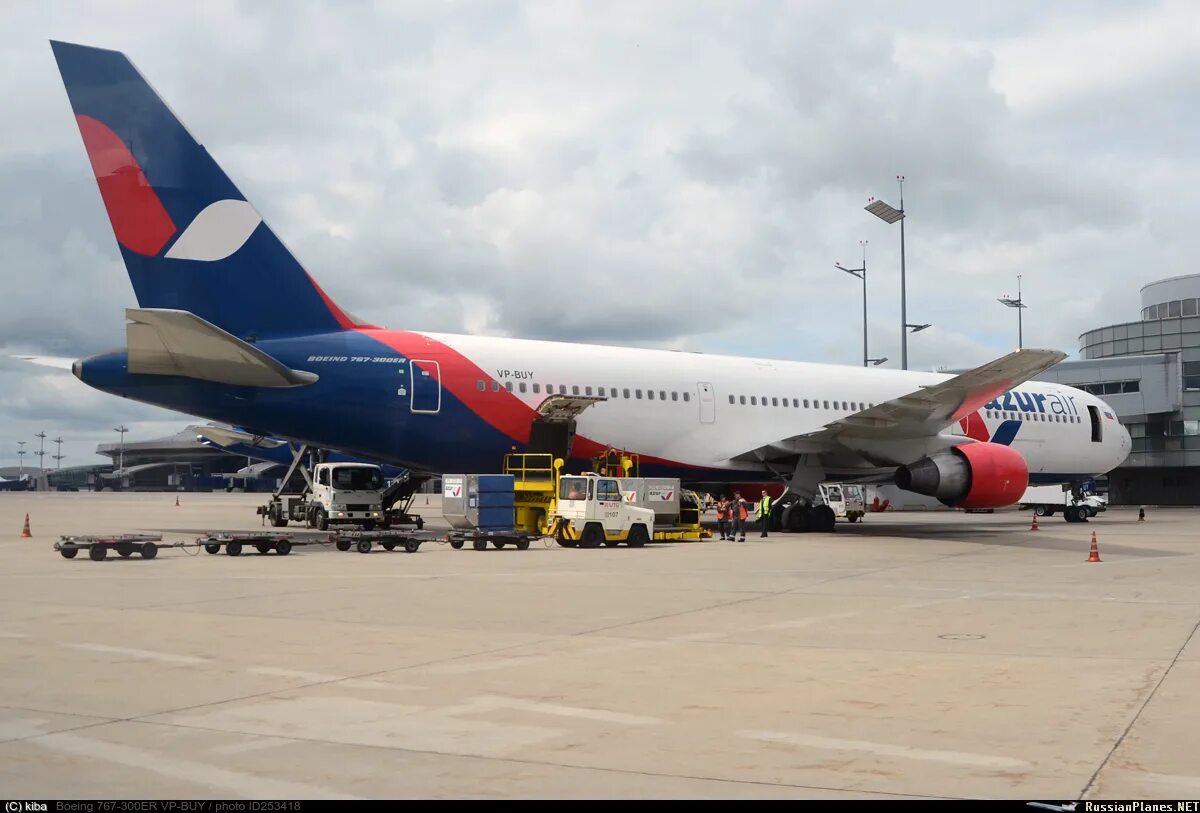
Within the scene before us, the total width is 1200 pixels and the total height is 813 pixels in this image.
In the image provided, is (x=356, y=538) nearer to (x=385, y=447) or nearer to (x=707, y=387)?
(x=385, y=447)

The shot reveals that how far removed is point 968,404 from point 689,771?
74.5 ft

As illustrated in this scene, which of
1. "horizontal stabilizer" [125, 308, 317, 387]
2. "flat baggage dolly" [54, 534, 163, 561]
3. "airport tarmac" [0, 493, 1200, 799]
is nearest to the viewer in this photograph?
"airport tarmac" [0, 493, 1200, 799]

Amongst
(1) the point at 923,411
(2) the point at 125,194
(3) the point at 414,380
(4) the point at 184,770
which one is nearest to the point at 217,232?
(2) the point at 125,194

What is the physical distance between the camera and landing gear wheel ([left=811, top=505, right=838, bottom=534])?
29.4m

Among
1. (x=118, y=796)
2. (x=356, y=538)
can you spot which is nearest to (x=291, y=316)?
(x=356, y=538)

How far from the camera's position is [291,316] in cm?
2291

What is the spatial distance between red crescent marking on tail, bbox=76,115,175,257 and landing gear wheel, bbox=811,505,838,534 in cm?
1734

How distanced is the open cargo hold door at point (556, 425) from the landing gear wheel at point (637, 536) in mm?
3132

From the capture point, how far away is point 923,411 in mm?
25781

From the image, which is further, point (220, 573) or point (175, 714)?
point (220, 573)

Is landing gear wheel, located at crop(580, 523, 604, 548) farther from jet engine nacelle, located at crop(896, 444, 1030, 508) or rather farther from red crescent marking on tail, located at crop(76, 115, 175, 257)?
red crescent marking on tail, located at crop(76, 115, 175, 257)

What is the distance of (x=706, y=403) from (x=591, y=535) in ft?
22.4

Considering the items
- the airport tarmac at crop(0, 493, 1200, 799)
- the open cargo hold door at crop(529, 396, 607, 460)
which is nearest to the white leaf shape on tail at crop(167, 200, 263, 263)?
the open cargo hold door at crop(529, 396, 607, 460)

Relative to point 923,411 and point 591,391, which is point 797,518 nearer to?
point 923,411
